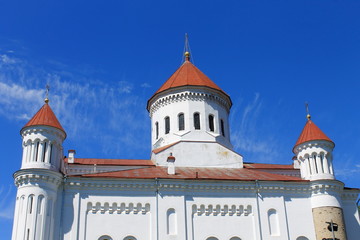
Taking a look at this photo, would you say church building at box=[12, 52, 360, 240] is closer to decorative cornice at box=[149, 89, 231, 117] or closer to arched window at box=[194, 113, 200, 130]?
arched window at box=[194, 113, 200, 130]

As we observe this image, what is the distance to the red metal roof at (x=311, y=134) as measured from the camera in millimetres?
31312

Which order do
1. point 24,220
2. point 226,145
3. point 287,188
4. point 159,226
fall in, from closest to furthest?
point 24,220, point 159,226, point 287,188, point 226,145

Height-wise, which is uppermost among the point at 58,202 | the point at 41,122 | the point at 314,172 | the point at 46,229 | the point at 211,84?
the point at 211,84

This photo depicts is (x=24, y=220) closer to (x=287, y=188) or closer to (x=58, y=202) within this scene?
(x=58, y=202)

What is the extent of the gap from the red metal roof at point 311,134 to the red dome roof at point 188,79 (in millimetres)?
8547

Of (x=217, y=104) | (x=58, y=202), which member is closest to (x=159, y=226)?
(x=58, y=202)

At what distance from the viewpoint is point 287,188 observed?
29766mm

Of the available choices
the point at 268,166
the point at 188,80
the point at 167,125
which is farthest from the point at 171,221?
the point at 268,166

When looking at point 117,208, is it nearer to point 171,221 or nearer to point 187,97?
point 171,221

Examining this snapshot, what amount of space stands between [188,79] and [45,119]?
535 inches

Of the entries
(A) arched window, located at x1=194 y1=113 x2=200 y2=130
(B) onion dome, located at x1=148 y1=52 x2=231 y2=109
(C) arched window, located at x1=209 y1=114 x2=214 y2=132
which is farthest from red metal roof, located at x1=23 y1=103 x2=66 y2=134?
(C) arched window, located at x1=209 y1=114 x2=214 y2=132

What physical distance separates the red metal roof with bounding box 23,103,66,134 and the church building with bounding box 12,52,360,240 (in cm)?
7

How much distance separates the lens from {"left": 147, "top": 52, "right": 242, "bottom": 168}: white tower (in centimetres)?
3388

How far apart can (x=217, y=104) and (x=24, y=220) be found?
18492 millimetres
